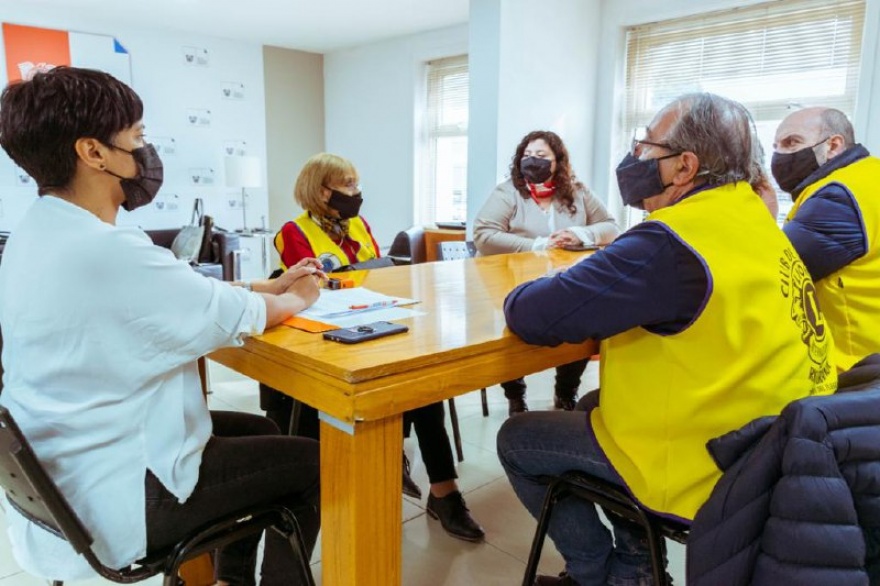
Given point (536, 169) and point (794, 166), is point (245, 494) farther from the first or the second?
point (536, 169)

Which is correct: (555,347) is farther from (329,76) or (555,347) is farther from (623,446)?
(329,76)

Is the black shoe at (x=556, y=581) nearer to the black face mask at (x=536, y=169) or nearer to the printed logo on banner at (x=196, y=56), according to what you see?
the black face mask at (x=536, y=169)

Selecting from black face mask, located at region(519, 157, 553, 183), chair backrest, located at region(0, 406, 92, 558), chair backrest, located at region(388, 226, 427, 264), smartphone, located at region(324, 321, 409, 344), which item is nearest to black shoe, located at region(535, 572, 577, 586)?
smartphone, located at region(324, 321, 409, 344)

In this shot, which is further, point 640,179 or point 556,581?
point 556,581

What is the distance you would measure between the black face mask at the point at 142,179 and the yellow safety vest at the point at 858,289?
1.51 m

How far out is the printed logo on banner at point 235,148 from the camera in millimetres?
6680

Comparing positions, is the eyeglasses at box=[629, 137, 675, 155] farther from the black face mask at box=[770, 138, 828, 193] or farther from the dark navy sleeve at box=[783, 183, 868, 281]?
the black face mask at box=[770, 138, 828, 193]

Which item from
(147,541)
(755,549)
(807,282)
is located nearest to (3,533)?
(147,541)

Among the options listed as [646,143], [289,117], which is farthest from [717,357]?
[289,117]

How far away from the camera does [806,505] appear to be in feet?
2.57

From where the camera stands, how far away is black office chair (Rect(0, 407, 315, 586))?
0.84 metres

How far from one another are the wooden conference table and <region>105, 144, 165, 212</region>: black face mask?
0.33 meters

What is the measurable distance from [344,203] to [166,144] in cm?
468

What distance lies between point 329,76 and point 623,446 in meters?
7.08
